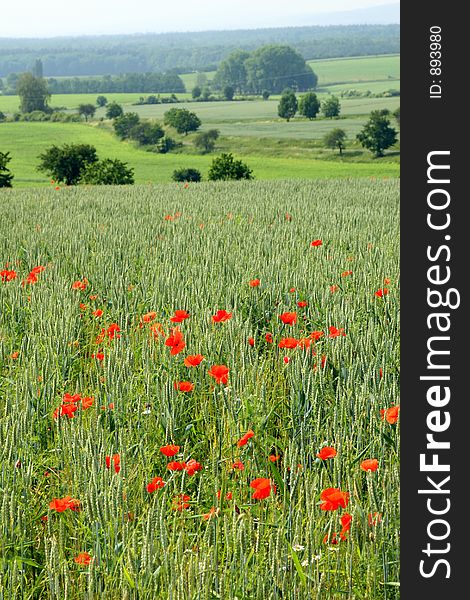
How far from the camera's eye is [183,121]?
254 ft

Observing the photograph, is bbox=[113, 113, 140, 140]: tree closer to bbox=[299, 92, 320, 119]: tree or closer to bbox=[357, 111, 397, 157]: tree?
bbox=[299, 92, 320, 119]: tree

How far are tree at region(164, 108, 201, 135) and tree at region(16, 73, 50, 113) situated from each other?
34810mm

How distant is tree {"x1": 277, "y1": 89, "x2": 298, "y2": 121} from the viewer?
3575 inches

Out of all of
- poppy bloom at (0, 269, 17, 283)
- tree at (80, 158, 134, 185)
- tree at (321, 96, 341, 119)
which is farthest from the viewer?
tree at (321, 96, 341, 119)

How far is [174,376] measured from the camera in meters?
3.71

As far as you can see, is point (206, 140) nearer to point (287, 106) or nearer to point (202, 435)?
point (287, 106)

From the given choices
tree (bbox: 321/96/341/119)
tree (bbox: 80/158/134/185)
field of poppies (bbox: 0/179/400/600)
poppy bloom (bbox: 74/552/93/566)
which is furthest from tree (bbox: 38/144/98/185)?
Answer: tree (bbox: 321/96/341/119)

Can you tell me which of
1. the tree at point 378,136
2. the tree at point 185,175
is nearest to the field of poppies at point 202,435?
the tree at point 185,175

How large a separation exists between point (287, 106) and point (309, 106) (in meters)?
2.55

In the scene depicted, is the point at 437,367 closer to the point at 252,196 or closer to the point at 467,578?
the point at 467,578

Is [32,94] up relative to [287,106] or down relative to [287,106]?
up

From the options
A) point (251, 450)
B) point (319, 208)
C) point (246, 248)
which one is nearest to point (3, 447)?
point (251, 450)

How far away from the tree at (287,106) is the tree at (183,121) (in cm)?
1527

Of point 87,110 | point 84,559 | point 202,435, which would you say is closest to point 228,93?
point 87,110
